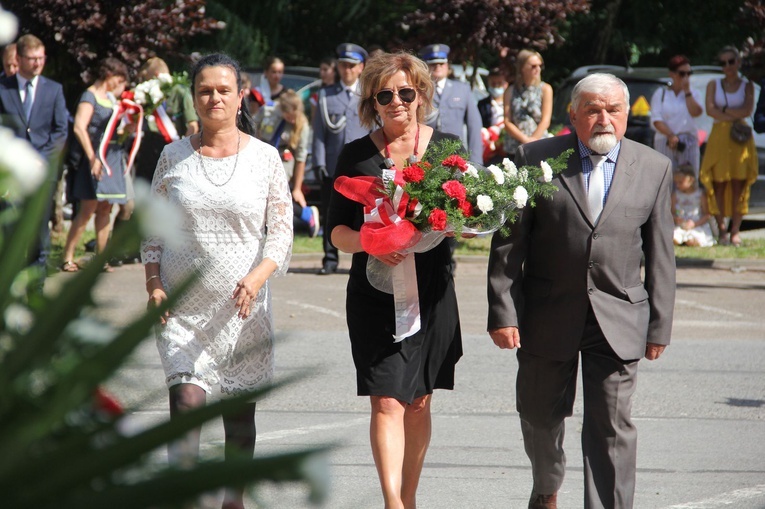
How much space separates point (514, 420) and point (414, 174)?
269 centimetres

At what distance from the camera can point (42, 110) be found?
10773mm

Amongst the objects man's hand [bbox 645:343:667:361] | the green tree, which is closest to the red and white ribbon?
man's hand [bbox 645:343:667:361]

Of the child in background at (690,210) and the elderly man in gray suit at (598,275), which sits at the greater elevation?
the elderly man in gray suit at (598,275)

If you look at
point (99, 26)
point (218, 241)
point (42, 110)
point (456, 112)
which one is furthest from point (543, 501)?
point (99, 26)

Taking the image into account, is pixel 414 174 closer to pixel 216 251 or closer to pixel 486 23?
pixel 216 251

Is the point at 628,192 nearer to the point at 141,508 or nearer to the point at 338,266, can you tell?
the point at 141,508

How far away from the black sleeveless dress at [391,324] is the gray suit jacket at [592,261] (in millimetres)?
239

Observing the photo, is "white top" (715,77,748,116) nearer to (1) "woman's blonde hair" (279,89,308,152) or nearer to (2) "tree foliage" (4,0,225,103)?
(1) "woman's blonde hair" (279,89,308,152)

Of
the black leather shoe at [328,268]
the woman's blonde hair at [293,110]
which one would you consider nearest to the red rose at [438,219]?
the black leather shoe at [328,268]

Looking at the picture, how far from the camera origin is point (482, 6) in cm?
1745

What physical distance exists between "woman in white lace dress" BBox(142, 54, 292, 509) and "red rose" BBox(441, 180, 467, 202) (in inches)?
30.1

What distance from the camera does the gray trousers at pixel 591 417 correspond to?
15.4 feet

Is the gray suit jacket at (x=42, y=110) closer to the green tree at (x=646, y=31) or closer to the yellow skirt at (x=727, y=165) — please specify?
the yellow skirt at (x=727, y=165)

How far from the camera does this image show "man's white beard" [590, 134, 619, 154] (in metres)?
4.70
